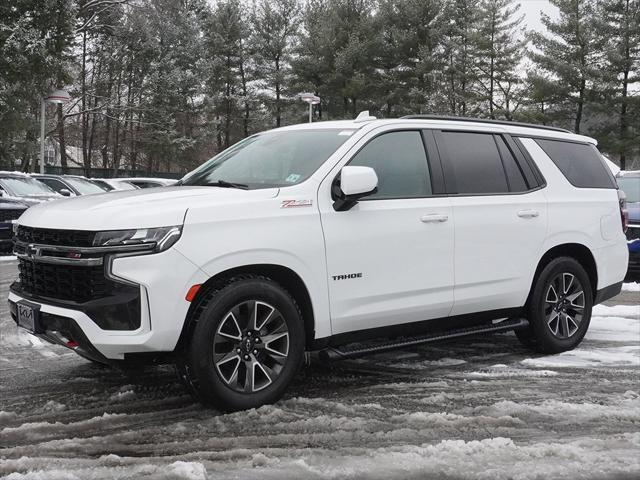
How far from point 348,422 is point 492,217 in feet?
6.77

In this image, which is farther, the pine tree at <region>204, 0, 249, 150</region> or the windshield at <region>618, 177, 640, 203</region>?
the pine tree at <region>204, 0, 249, 150</region>

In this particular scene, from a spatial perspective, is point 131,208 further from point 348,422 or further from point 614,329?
point 614,329

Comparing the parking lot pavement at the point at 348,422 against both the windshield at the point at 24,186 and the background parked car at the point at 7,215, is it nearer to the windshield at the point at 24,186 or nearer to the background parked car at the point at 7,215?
the background parked car at the point at 7,215

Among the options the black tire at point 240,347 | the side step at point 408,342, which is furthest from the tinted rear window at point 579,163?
the black tire at point 240,347

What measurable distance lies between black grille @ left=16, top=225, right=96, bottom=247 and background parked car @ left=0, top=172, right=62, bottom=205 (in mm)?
10142

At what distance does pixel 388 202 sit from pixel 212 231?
1.33 metres

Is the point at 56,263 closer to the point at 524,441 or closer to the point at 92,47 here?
the point at 524,441

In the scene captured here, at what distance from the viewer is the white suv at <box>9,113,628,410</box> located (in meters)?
3.92

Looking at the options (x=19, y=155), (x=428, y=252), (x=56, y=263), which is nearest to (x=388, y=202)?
(x=428, y=252)

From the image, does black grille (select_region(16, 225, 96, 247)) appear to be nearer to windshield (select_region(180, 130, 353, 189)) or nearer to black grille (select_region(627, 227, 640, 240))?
windshield (select_region(180, 130, 353, 189))

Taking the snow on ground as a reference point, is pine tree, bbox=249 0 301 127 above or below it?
above

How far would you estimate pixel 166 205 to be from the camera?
4.05m

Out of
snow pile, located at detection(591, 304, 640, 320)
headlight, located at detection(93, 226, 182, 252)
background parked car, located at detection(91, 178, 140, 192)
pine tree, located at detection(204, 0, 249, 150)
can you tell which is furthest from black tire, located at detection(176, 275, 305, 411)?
pine tree, located at detection(204, 0, 249, 150)

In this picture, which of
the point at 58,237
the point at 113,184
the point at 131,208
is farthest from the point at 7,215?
the point at 131,208
